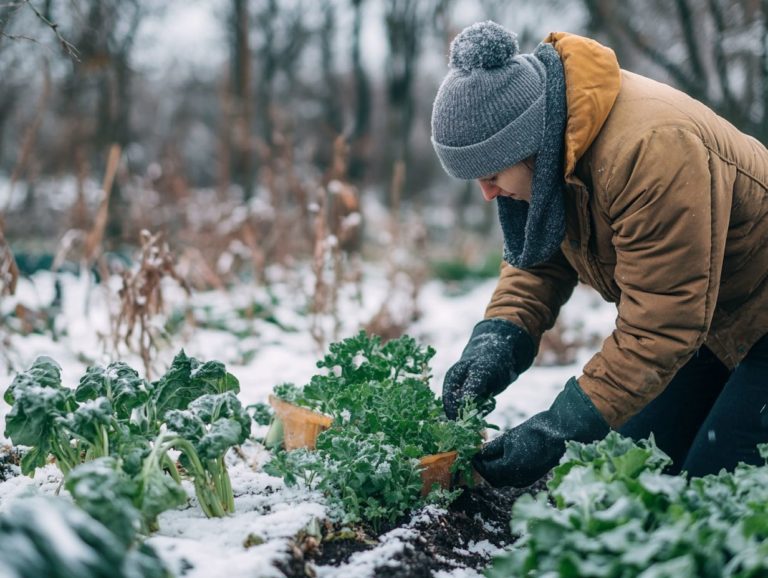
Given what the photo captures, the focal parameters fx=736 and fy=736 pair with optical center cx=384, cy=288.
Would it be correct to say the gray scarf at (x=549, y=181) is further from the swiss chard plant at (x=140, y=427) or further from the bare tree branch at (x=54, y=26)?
the bare tree branch at (x=54, y=26)

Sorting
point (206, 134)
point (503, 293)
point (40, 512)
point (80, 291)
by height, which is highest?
point (206, 134)

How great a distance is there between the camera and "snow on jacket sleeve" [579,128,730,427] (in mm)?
1964

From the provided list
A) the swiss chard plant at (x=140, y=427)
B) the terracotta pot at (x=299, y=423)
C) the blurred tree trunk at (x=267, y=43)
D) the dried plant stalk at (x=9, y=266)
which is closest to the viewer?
the swiss chard plant at (x=140, y=427)

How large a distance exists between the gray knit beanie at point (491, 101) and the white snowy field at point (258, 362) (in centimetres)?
108

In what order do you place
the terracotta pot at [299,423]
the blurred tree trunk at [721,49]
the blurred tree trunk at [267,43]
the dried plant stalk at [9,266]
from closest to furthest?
the terracotta pot at [299,423] → the dried plant stalk at [9,266] → the blurred tree trunk at [721,49] → the blurred tree trunk at [267,43]

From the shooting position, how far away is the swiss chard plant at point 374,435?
2.08 m

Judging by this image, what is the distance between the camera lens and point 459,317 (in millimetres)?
6605

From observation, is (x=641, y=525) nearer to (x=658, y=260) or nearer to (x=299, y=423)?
(x=658, y=260)

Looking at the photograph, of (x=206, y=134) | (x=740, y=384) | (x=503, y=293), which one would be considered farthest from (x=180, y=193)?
(x=206, y=134)

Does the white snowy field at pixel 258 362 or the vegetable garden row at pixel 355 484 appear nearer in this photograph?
the vegetable garden row at pixel 355 484

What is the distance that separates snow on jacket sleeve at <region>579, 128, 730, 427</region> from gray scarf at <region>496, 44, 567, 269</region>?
155 mm

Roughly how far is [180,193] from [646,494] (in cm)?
628

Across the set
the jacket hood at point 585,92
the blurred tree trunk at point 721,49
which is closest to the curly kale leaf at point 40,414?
the jacket hood at point 585,92

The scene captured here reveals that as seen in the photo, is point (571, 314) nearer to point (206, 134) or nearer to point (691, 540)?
point (691, 540)
